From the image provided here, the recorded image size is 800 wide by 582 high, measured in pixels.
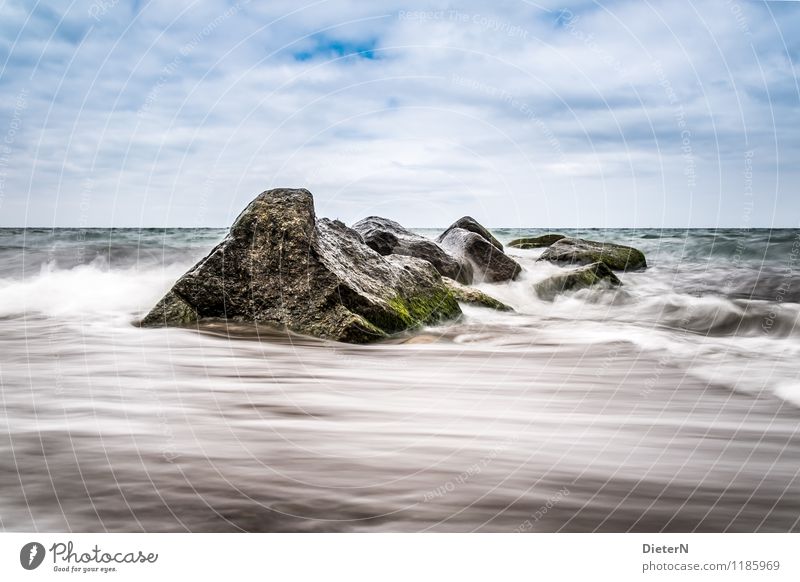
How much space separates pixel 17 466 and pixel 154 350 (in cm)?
207

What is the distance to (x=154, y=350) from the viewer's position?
14.5 ft

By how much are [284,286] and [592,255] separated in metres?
6.91

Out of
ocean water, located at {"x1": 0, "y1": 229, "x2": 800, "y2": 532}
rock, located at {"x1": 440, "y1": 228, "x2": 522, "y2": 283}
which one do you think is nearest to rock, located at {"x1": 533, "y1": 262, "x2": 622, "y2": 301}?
rock, located at {"x1": 440, "y1": 228, "x2": 522, "y2": 283}

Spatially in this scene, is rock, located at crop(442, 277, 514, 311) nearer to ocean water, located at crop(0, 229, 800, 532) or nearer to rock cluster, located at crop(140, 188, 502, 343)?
ocean water, located at crop(0, 229, 800, 532)

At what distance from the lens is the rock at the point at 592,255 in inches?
412

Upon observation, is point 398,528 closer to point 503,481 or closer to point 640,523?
point 503,481

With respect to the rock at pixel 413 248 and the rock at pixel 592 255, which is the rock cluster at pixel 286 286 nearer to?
the rock at pixel 413 248

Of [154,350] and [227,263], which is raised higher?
[227,263]

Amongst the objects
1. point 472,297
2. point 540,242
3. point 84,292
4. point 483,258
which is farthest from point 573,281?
point 84,292
